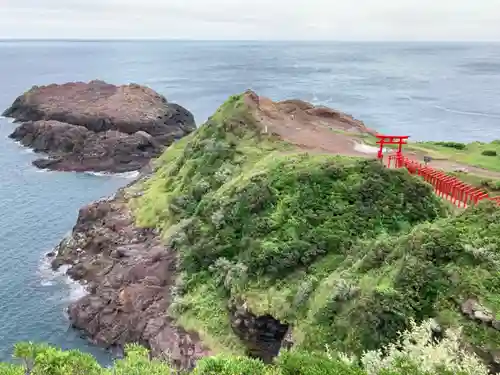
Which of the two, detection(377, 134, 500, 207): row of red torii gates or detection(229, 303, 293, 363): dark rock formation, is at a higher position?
detection(377, 134, 500, 207): row of red torii gates

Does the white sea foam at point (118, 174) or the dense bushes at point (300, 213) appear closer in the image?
the dense bushes at point (300, 213)

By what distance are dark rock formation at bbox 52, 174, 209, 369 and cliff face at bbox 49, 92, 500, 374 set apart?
0.11 metres

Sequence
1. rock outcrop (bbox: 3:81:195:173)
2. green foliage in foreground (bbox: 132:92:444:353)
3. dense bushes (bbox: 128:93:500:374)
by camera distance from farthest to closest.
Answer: rock outcrop (bbox: 3:81:195:173), green foliage in foreground (bbox: 132:92:444:353), dense bushes (bbox: 128:93:500:374)

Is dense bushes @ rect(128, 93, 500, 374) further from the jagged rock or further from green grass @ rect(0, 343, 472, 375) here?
green grass @ rect(0, 343, 472, 375)

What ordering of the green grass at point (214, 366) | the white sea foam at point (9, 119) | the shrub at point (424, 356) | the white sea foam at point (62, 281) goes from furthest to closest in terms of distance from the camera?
the white sea foam at point (9, 119) < the white sea foam at point (62, 281) < the shrub at point (424, 356) < the green grass at point (214, 366)

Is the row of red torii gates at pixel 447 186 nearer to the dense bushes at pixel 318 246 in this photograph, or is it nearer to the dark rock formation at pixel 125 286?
the dense bushes at pixel 318 246

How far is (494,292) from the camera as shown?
22.5m

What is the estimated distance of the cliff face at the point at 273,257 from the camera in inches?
962

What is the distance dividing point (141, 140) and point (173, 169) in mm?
30439

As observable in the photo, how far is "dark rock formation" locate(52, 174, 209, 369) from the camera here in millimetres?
34281

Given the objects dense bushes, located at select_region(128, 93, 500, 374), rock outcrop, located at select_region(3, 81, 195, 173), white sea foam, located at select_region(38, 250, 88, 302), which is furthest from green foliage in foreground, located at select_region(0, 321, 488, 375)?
rock outcrop, located at select_region(3, 81, 195, 173)

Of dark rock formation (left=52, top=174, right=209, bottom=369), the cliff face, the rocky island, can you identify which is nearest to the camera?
the rocky island

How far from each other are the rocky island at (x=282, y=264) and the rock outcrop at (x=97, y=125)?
2789cm

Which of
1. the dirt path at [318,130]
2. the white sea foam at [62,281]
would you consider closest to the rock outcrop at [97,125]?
the dirt path at [318,130]
